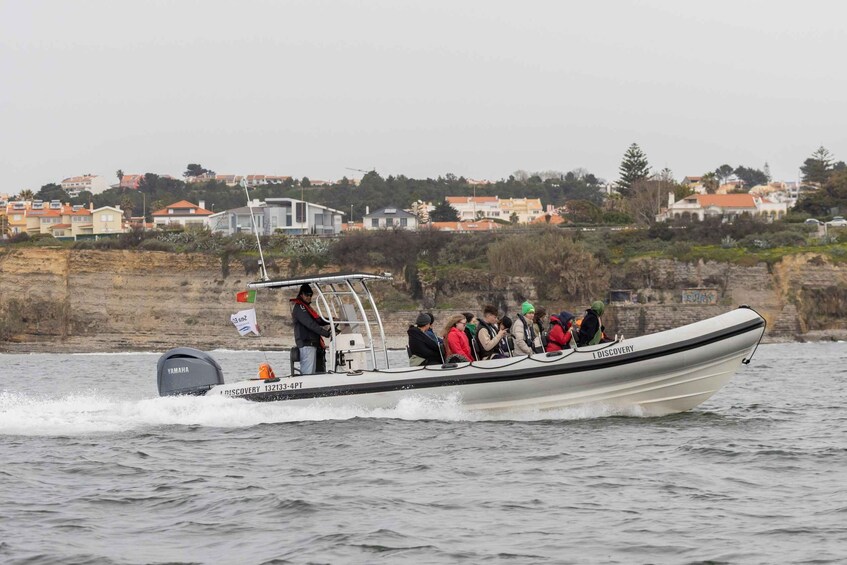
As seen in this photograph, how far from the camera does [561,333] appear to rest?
1825 cm

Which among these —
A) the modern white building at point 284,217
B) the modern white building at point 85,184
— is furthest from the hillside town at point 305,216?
Answer: the modern white building at point 85,184

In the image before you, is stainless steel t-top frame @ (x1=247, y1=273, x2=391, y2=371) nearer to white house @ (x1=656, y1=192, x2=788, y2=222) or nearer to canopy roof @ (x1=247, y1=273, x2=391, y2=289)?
canopy roof @ (x1=247, y1=273, x2=391, y2=289)

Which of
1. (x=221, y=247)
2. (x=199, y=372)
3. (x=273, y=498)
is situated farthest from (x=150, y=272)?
(x=273, y=498)

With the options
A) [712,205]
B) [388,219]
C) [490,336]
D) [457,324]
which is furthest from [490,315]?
[712,205]

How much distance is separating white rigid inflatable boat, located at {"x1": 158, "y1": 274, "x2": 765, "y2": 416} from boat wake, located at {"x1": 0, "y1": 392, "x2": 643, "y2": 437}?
0.37 ft

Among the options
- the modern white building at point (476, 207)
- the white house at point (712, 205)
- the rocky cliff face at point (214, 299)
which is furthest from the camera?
the modern white building at point (476, 207)

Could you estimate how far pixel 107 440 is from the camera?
1731 cm

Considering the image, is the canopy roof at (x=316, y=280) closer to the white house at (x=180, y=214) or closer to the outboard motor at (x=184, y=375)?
the outboard motor at (x=184, y=375)

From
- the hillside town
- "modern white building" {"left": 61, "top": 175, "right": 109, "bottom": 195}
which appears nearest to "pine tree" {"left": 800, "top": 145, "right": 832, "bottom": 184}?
the hillside town

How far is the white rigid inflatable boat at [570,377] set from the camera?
17438mm

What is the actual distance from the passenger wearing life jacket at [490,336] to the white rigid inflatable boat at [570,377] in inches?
24.6

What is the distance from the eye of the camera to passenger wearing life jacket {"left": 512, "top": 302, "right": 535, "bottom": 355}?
59.8 ft

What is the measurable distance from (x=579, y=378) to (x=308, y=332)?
4117 mm

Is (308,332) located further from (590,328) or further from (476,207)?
(476,207)
